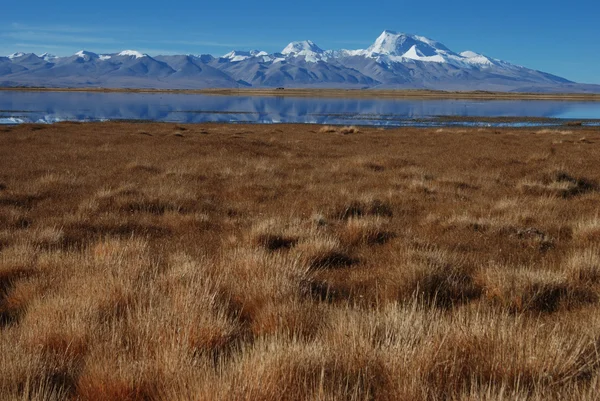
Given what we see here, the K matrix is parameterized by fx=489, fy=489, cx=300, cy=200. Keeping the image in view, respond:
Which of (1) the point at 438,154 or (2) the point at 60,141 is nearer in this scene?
(1) the point at 438,154

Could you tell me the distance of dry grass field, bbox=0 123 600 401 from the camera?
290 centimetres

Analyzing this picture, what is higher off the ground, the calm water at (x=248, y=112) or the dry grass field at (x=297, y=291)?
the calm water at (x=248, y=112)

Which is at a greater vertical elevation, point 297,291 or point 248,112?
point 248,112

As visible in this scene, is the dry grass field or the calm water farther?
the calm water

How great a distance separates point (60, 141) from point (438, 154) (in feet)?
64.2

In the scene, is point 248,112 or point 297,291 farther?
point 248,112

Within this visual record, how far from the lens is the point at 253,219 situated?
9.02 m

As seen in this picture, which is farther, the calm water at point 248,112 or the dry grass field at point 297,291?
the calm water at point 248,112

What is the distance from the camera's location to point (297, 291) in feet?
15.3

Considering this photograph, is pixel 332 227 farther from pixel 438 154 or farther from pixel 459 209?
pixel 438 154

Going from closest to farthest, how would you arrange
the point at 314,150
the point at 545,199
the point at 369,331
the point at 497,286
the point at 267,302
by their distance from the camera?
the point at 369,331, the point at 267,302, the point at 497,286, the point at 545,199, the point at 314,150

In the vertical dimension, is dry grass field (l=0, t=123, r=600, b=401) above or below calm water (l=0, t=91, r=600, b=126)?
below

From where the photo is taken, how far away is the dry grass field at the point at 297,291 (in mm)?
2898

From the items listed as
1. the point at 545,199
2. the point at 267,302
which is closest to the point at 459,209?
the point at 545,199
